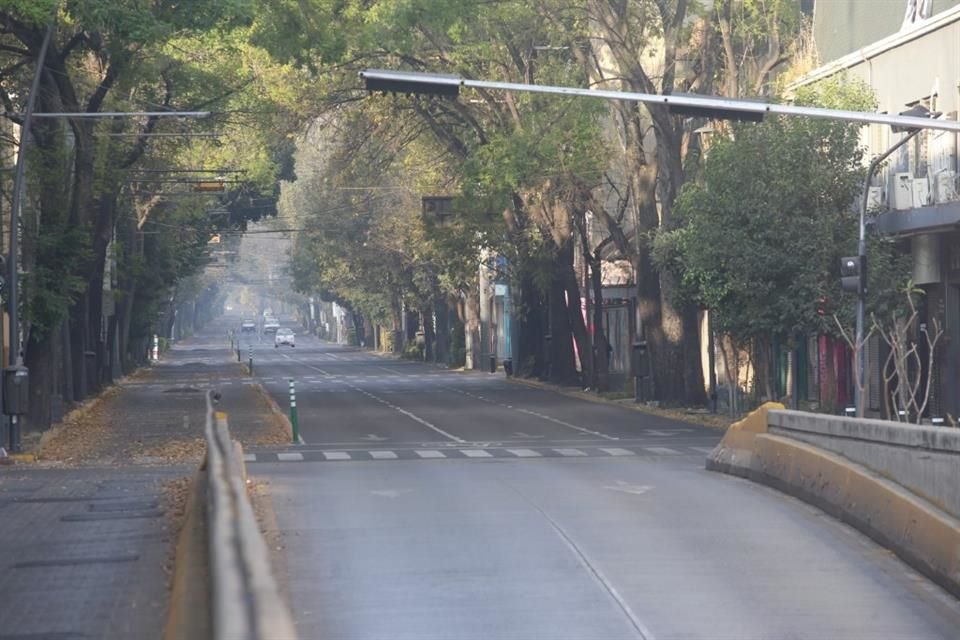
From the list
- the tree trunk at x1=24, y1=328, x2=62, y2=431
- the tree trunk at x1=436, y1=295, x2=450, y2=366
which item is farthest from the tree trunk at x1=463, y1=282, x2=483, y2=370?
the tree trunk at x1=24, y1=328, x2=62, y2=431

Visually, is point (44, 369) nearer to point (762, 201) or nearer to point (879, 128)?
point (762, 201)

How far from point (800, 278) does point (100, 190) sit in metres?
17.8

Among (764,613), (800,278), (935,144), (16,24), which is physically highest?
(16,24)

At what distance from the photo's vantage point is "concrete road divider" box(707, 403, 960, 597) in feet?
45.2

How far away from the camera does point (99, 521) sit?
18.1 metres

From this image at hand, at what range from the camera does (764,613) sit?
39.2ft

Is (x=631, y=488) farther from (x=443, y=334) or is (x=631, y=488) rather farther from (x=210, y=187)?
(x=443, y=334)

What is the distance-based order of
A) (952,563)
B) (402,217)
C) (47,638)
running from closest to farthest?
1. (47,638)
2. (952,563)
3. (402,217)

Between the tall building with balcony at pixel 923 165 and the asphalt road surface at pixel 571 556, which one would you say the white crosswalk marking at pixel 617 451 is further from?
the tall building with balcony at pixel 923 165

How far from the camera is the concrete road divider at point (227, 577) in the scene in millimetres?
5539

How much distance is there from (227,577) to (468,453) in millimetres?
23089

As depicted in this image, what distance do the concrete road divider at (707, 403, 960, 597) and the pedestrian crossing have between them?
686cm

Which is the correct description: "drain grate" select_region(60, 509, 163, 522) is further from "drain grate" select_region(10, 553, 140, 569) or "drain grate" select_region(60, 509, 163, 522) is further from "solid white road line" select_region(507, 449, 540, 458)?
"solid white road line" select_region(507, 449, 540, 458)

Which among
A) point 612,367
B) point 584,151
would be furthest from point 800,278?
point 612,367
